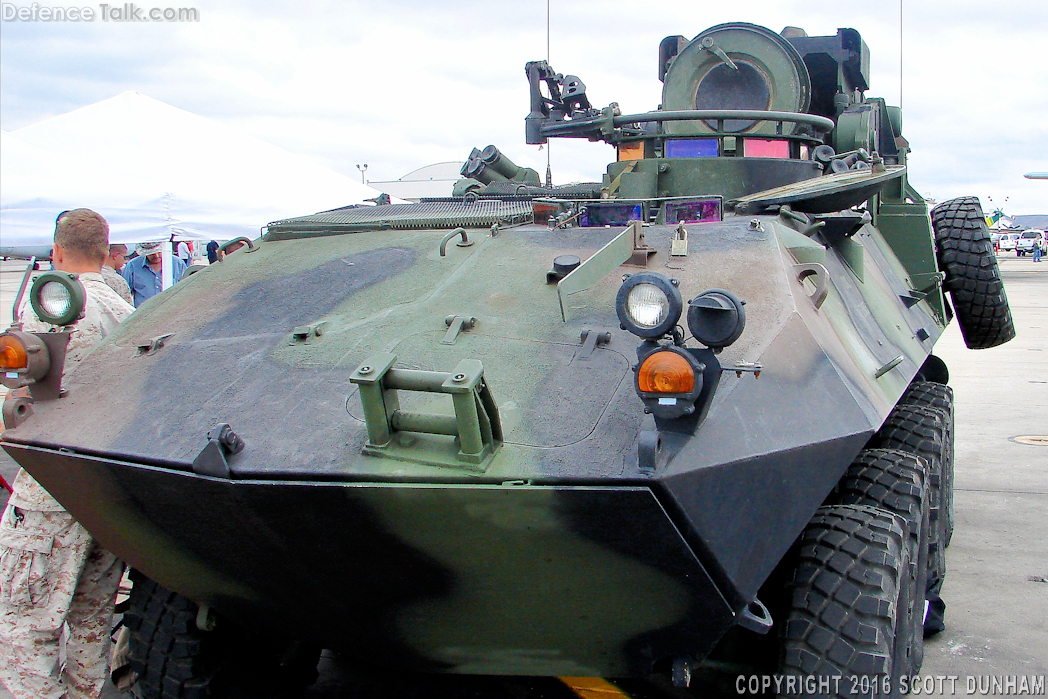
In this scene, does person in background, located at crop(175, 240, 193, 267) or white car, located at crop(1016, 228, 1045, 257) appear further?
white car, located at crop(1016, 228, 1045, 257)

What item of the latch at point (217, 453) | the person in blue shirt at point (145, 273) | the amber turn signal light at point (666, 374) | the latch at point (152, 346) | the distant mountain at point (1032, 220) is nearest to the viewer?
the amber turn signal light at point (666, 374)

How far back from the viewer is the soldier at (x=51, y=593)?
11.2 feet

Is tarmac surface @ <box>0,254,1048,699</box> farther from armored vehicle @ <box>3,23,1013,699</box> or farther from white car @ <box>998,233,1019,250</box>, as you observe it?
white car @ <box>998,233,1019,250</box>

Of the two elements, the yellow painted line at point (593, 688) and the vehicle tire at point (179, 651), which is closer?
the vehicle tire at point (179, 651)

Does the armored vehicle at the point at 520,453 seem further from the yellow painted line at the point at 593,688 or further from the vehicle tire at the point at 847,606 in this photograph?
the yellow painted line at the point at 593,688

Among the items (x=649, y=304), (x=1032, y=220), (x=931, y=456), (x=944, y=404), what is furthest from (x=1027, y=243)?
(x=649, y=304)

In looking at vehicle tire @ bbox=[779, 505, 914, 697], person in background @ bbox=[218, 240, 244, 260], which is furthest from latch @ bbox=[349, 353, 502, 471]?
person in background @ bbox=[218, 240, 244, 260]

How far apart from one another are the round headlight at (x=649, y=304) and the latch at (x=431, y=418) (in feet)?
1.23

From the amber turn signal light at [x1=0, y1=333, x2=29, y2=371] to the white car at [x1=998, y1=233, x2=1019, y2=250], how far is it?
191 feet

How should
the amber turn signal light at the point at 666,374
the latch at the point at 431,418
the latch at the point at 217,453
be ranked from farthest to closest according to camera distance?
the latch at the point at 217,453
the latch at the point at 431,418
the amber turn signal light at the point at 666,374

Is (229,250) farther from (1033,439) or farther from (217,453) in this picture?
(1033,439)

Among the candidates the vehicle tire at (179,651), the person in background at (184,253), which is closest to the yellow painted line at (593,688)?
the vehicle tire at (179,651)

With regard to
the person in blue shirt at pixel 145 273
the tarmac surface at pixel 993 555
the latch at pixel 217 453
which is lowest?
the tarmac surface at pixel 993 555

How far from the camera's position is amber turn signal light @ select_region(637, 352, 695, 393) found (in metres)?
2.25
